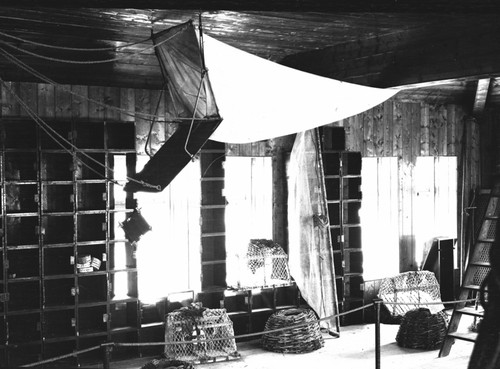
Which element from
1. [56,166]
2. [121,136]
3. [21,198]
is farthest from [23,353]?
[121,136]

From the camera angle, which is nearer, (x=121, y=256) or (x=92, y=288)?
(x=92, y=288)

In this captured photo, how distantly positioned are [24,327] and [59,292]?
0.49 metres

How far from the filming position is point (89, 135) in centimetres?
702

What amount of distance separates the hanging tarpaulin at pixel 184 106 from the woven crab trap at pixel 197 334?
2514 millimetres

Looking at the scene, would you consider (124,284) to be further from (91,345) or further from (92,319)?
(91,345)

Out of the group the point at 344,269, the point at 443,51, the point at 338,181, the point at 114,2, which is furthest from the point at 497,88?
the point at 114,2

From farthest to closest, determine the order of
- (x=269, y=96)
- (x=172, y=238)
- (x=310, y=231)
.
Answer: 1. (x=310, y=231)
2. (x=172, y=238)
3. (x=269, y=96)

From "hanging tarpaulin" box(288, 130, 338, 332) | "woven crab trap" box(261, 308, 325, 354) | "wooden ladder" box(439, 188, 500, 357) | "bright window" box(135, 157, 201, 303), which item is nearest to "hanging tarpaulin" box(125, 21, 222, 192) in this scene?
"bright window" box(135, 157, 201, 303)

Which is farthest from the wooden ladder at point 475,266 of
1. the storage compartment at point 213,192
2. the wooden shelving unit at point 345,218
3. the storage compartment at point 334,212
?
the storage compartment at point 213,192

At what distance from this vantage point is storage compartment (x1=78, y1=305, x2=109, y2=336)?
22.7ft

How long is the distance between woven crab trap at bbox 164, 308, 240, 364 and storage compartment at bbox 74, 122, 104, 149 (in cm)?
197

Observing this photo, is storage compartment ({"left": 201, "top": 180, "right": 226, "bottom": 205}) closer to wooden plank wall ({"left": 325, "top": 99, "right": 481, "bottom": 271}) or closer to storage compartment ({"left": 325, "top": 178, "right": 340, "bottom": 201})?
storage compartment ({"left": 325, "top": 178, "right": 340, "bottom": 201})

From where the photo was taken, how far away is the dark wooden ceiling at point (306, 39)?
5332 mm

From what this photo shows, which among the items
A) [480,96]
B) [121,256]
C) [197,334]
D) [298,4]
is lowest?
[197,334]
